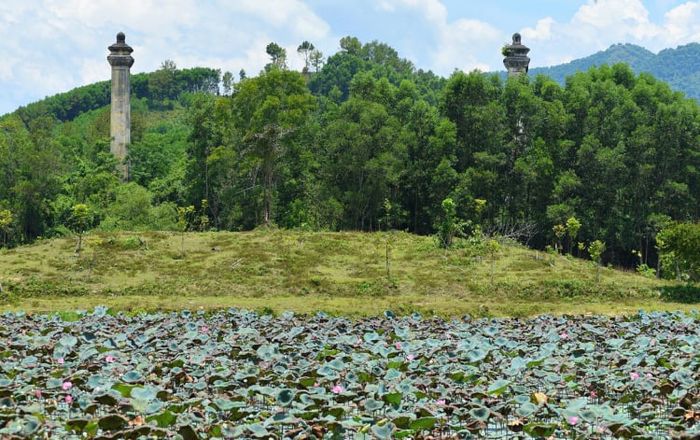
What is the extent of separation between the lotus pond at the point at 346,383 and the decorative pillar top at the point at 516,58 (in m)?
38.4

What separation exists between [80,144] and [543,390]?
197ft

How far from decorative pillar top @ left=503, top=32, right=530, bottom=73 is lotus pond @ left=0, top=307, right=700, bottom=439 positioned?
126ft

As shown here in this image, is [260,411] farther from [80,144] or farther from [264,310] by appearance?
[80,144]

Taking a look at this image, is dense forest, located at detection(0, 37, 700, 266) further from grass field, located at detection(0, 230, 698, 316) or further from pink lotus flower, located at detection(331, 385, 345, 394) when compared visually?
pink lotus flower, located at detection(331, 385, 345, 394)

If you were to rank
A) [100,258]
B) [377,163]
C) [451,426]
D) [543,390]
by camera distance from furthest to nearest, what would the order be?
[377,163], [100,258], [543,390], [451,426]

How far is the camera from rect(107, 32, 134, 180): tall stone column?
5784cm

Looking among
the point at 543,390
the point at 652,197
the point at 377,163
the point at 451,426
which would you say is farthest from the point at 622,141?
the point at 451,426

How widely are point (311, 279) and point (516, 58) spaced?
28.4 metres

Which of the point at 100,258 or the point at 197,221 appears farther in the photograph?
the point at 197,221

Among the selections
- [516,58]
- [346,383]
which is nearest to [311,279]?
[346,383]

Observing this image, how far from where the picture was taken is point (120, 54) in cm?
5784

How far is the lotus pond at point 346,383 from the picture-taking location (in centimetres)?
927

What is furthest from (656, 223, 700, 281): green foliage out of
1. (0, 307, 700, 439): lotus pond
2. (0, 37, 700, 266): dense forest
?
(0, 307, 700, 439): lotus pond

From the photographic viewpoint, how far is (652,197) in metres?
46.8
